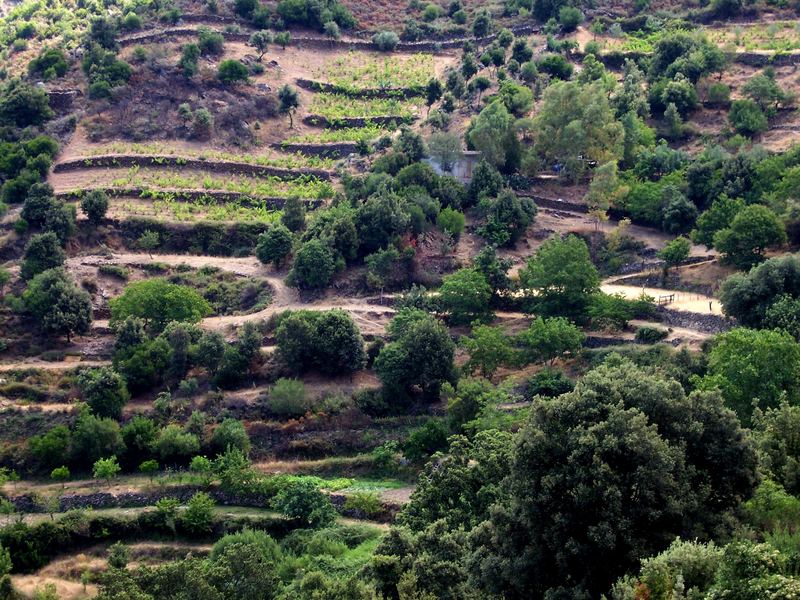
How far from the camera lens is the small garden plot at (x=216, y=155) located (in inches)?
2653

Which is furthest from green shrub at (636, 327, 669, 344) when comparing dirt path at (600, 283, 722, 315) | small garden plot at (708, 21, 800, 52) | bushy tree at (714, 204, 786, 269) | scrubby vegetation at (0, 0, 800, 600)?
small garden plot at (708, 21, 800, 52)

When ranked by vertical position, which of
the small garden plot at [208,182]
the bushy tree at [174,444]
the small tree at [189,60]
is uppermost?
the small tree at [189,60]

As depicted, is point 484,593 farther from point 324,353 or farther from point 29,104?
point 29,104

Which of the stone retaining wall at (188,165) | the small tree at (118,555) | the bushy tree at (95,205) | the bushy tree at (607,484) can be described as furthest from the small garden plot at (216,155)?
the bushy tree at (607,484)

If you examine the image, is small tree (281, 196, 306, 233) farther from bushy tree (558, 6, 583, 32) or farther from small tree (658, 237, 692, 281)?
bushy tree (558, 6, 583, 32)

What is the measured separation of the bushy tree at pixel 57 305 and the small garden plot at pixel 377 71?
2727 centimetres

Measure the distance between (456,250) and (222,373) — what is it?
14.5 metres

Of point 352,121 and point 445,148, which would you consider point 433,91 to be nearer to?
point 352,121

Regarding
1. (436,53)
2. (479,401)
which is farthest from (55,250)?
(436,53)

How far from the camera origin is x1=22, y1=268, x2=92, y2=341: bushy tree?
53.8 m

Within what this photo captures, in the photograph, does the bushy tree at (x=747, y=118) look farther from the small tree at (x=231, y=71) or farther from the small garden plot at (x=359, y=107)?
the small tree at (x=231, y=71)

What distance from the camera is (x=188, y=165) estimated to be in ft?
219

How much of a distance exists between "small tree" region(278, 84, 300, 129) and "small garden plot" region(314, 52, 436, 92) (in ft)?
14.7

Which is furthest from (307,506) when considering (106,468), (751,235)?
(751,235)
